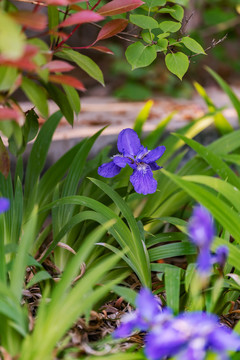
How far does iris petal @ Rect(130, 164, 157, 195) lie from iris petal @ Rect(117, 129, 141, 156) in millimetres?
65

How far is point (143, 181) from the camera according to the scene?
124 cm

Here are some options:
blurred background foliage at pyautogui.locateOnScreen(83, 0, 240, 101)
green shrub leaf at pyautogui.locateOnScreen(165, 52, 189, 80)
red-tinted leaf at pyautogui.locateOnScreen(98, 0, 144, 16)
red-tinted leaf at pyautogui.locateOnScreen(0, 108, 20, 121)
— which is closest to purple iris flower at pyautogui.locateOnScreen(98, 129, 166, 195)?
green shrub leaf at pyautogui.locateOnScreen(165, 52, 189, 80)

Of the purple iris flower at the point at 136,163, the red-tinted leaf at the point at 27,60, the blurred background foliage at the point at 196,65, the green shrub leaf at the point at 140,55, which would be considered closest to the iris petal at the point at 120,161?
the purple iris flower at the point at 136,163

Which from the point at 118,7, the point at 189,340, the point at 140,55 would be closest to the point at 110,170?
the point at 140,55

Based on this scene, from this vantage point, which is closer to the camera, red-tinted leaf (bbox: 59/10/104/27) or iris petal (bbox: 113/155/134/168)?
red-tinted leaf (bbox: 59/10/104/27)

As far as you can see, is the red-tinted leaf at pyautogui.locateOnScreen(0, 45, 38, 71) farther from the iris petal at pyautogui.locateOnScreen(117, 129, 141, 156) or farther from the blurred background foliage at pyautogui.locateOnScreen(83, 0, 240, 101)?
the blurred background foliage at pyautogui.locateOnScreen(83, 0, 240, 101)

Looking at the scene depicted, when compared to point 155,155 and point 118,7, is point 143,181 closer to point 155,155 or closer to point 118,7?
point 155,155

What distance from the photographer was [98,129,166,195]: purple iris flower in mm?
1242

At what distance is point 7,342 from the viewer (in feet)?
3.06

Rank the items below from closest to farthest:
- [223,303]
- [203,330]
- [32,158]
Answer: [203,330] → [223,303] → [32,158]

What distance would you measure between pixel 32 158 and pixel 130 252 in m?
0.54

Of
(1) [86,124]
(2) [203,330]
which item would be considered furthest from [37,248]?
(1) [86,124]

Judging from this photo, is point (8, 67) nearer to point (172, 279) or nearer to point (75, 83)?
point (75, 83)

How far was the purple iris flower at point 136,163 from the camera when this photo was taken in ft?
4.08
